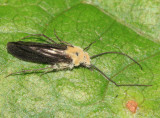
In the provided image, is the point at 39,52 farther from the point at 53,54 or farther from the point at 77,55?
the point at 77,55

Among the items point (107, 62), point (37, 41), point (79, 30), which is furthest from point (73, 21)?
point (107, 62)

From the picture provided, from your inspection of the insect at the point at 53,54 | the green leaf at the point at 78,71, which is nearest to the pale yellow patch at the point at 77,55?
the insect at the point at 53,54

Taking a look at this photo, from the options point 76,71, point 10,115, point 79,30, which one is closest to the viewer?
point 10,115

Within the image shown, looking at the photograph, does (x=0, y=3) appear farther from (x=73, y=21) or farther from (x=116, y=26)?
(x=116, y=26)

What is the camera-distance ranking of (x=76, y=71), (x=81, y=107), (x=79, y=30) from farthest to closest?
(x=79, y=30) < (x=76, y=71) < (x=81, y=107)

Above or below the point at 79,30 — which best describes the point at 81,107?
below

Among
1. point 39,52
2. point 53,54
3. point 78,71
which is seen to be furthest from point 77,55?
point 39,52
